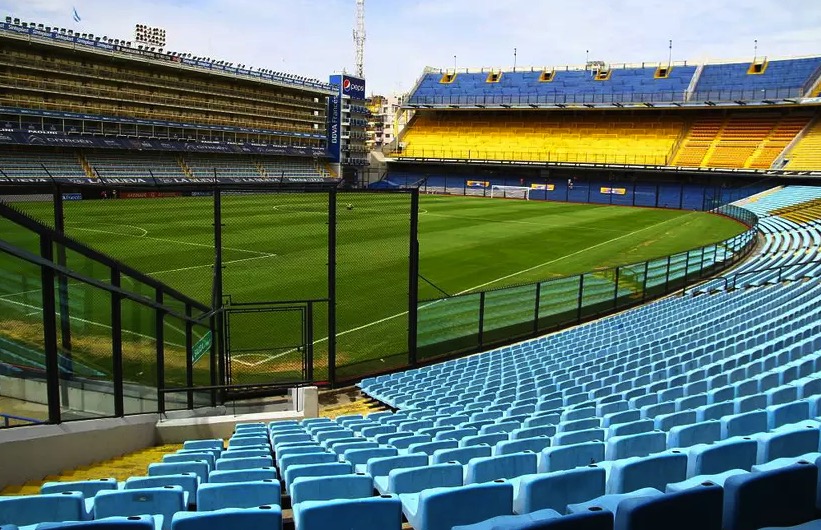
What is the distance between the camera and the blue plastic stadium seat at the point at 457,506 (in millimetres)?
2848

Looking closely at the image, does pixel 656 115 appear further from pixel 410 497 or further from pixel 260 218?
pixel 410 497

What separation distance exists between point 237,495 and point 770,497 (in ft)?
8.36

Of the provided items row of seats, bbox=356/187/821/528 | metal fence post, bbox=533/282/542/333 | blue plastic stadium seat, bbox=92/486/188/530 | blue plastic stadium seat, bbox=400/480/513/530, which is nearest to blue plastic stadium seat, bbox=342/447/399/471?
row of seats, bbox=356/187/821/528

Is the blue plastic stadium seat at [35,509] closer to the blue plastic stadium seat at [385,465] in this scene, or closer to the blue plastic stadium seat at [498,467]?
the blue plastic stadium seat at [385,465]

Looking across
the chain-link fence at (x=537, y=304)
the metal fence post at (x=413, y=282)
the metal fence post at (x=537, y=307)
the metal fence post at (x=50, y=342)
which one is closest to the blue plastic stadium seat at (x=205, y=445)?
the metal fence post at (x=50, y=342)

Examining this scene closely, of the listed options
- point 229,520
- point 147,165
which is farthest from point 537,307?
point 147,165

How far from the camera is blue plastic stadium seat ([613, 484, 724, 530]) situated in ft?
7.45

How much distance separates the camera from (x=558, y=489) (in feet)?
10.5

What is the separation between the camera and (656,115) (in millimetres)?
67438

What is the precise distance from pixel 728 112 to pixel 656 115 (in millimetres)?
6922

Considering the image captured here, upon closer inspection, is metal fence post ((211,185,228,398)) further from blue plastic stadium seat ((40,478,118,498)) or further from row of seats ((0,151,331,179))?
row of seats ((0,151,331,179))

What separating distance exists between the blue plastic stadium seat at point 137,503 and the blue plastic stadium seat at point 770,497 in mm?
2604

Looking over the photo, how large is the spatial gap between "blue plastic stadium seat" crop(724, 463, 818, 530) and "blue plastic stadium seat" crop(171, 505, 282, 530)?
180 centimetres

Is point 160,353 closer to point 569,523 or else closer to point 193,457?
point 193,457
